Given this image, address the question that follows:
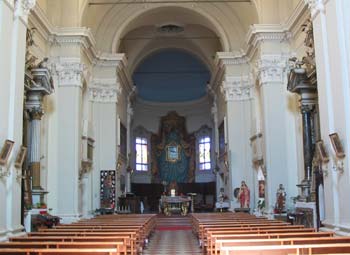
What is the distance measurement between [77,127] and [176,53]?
52.2 feet

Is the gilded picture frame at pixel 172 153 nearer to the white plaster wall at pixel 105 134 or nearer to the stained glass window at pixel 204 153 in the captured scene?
the stained glass window at pixel 204 153

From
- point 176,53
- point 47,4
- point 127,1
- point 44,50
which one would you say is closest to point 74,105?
point 44,50

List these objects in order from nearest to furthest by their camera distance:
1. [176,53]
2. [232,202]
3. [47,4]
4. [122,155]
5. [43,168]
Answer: [43,168]
[47,4]
[232,202]
[122,155]
[176,53]

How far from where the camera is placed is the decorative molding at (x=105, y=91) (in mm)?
22062

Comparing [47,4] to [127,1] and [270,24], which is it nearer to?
[127,1]

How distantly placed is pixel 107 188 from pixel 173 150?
13875 mm

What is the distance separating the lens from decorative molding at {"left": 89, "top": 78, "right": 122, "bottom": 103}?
22062 millimetres

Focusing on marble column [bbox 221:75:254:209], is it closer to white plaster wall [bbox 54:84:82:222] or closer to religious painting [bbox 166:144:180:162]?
white plaster wall [bbox 54:84:82:222]

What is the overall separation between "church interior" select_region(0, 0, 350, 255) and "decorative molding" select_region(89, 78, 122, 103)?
6 centimetres

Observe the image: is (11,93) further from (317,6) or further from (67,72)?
(67,72)

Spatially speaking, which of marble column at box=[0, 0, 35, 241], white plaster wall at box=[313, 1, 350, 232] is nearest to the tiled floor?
marble column at box=[0, 0, 35, 241]

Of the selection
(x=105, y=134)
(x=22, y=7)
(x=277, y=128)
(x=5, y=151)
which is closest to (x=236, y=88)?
(x=277, y=128)

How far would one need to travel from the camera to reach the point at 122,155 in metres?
24.9

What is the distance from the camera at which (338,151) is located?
10.2 meters
